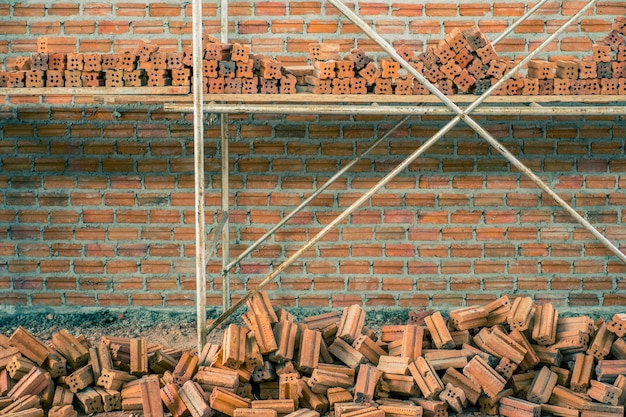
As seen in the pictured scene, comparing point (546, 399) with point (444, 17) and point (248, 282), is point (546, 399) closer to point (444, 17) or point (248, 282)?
point (248, 282)

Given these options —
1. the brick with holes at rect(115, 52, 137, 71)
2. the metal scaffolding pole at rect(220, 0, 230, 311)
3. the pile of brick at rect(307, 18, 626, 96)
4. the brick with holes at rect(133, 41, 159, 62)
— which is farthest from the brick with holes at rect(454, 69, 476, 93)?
the brick with holes at rect(115, 52, 137, 71)

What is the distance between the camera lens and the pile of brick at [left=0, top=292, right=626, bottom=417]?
5.14 m

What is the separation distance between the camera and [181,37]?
6.61 metres

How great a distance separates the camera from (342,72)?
5.45 m

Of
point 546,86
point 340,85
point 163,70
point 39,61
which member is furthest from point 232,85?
point 546,86

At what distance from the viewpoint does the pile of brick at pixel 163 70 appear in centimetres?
545

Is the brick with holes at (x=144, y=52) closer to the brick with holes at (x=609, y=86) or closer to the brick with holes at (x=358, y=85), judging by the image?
the brick with holes at (x=358, y=85)

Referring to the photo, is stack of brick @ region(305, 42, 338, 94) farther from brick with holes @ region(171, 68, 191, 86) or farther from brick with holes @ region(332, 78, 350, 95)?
brick with holes @ region(171, 68, 191, 86)

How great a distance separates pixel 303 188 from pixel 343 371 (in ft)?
6.17

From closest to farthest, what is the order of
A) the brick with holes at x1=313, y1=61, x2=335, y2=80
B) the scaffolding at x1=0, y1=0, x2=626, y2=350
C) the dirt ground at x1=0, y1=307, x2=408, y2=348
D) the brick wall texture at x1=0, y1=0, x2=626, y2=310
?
the scaffolding at x1=0, y1=0, x2=626, y2=350, the brick with holes at x1=313, y1=61, x2=335, y2=80, the brick wall texture at x1=0, y1=0, x2=626, y2=310, the dirt ground at x1=0, y1=307, x2=408, y2=348

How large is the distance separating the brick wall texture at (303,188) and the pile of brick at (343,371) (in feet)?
3.66

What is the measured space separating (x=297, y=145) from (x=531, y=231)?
2099 millimetres

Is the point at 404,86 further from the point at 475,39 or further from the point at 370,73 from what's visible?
the point at 475,39

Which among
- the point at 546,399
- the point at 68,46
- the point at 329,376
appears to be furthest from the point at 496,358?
the point at 68,46
